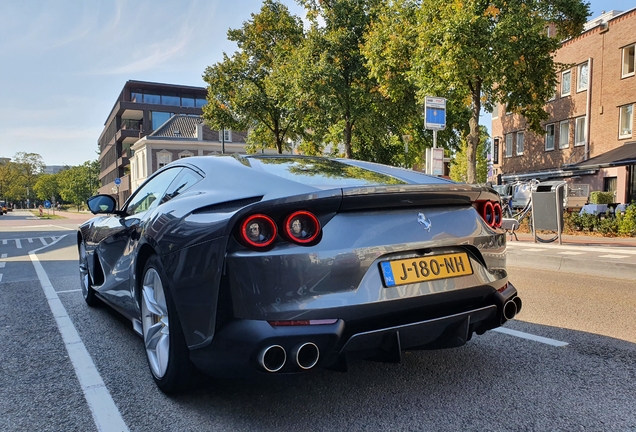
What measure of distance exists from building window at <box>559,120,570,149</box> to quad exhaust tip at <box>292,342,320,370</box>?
30174 mm

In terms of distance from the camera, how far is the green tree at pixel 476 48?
44.7 feet

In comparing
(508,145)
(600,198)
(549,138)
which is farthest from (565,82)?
(600,198)

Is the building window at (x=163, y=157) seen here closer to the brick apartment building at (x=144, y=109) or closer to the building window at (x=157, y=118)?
the brick apartment building at (x=144, y=109)

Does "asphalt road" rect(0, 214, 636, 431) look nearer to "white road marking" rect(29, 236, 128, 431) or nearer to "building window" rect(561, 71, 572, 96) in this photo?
"white road marking" rect(29, 236, 128, 431)

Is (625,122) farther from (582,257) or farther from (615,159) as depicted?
(582,257)

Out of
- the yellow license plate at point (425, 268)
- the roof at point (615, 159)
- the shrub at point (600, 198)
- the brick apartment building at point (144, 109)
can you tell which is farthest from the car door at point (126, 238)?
the brick apartment building at point (144, 109)

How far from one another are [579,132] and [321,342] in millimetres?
29656

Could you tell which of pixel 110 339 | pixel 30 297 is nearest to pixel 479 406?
pixel 110 339

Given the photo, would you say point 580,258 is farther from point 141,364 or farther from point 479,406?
point 141,364

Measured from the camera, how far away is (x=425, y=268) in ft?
7.86

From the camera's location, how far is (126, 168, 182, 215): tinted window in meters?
3.45

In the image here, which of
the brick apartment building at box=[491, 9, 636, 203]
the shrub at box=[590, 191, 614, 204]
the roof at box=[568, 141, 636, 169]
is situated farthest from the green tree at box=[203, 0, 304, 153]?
the roof at box=[568, 141, 636, 169]

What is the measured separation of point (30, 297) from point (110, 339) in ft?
8.79

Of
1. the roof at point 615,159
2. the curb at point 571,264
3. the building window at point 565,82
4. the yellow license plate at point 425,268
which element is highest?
the building window at point 565,82
